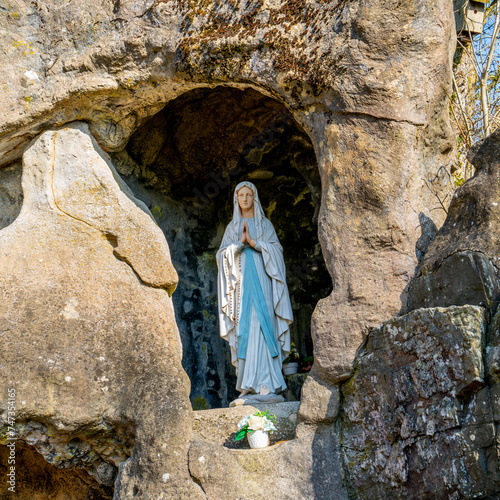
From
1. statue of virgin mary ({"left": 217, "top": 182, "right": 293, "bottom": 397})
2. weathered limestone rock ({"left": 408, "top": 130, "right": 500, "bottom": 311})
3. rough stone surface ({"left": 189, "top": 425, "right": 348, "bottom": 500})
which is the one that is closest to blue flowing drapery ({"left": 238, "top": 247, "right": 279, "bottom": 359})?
statue of virgin mary ({"left": 217, "top": 182, "right": 293, "bottom": 397})

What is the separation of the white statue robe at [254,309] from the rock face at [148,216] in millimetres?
813

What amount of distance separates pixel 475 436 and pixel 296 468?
1082mm

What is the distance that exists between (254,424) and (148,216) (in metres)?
1.64

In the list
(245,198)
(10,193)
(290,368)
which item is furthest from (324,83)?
(10,193)

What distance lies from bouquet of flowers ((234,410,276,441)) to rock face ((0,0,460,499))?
17cm

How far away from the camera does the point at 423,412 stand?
3332 millimetres

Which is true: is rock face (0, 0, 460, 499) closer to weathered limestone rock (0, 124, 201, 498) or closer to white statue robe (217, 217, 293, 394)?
weathered limestone rock (0, 124, 201, 498)

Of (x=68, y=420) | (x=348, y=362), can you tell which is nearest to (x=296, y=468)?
(x=348, y=362)

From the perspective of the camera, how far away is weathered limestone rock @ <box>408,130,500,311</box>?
341 cm

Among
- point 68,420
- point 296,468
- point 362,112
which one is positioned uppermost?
point 362,112

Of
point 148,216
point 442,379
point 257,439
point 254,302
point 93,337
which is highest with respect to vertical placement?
point 148,216

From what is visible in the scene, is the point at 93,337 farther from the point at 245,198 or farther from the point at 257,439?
the point at 245,198

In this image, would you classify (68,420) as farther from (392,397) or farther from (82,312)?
(392,397)

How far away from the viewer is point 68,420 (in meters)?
3.86
